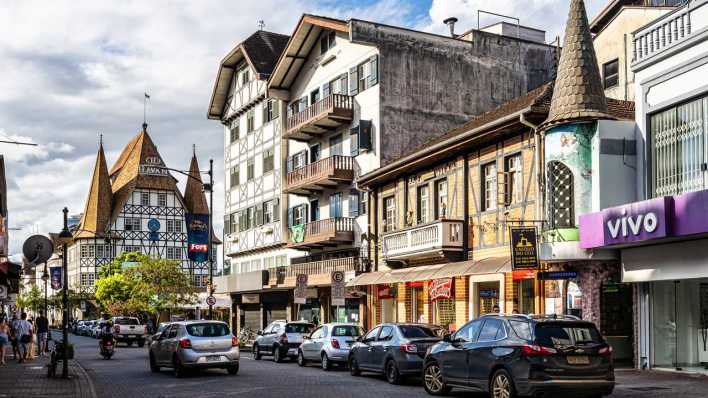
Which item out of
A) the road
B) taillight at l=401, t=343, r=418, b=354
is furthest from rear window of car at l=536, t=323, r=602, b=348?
taillight at l=401, t=343, r=418, b=354

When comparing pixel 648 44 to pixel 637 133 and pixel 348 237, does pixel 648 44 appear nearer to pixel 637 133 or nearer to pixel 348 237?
pixel 637 133

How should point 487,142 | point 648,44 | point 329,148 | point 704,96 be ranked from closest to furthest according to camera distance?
point 704,96 < point 648,44 < point 487,142 < point 329,148

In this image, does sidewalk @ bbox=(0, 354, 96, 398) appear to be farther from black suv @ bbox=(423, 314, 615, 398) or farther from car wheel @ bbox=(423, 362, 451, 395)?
black suv @ bbox=(423, 314, 615, 398)

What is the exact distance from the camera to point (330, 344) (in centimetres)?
2727

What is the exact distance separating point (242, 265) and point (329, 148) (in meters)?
14.7

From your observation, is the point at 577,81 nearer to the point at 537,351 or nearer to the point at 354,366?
the point at 354,366

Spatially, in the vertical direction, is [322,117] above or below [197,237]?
above

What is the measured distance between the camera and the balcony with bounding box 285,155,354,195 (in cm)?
4300

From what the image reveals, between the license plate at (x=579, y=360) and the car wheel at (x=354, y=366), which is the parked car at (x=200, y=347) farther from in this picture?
the license plate at (x=579, y=360)

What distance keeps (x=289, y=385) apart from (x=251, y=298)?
33.4 metres

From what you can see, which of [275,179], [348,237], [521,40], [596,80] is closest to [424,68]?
[521,40]

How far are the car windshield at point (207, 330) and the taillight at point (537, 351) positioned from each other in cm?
1120

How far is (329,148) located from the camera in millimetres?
46188

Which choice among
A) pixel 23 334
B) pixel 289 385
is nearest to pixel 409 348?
pixel 289 385
